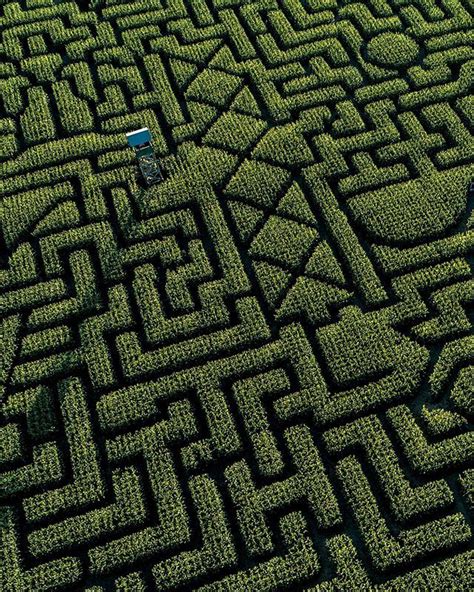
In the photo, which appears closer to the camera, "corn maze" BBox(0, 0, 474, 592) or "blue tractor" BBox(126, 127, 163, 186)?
"corn maze" BBox(0, 0, 474, 592)

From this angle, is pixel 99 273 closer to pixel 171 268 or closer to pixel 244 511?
pixel 171 268

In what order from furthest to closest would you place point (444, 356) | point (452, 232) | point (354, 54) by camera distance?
point (354, 54), point (452, 232), point (444, 356)

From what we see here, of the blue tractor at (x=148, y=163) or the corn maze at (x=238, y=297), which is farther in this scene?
the blue tractor at (x=148, y=163)

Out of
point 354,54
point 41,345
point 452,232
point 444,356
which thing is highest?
point 354,54

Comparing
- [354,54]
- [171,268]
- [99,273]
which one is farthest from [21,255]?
[354,54]

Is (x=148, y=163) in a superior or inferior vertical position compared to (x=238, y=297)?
superior

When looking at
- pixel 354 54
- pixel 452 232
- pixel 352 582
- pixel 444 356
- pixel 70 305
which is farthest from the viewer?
pixel 354 54

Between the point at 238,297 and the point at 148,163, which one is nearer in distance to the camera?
the point at 238,297

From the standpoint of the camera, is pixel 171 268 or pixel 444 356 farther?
pixel 171 268
